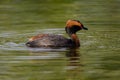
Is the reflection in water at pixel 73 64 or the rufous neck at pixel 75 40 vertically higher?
the reflection in water at pixel 73 64

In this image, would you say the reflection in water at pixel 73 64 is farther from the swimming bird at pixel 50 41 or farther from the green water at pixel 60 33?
the swimming bird at pixel 50 41

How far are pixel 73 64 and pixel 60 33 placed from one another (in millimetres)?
4802

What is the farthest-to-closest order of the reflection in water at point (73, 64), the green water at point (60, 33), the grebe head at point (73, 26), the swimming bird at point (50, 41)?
the grebe head at point (73, 26)
the swimming bird at point (50, 41)
the green water at point (60, 33)
the reflection in water at point (73, 64)

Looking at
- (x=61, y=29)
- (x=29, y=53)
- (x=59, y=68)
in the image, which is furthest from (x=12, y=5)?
(x=59, y=68)

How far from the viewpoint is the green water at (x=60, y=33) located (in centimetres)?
1359

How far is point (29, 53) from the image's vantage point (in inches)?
627

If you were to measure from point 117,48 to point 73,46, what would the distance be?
148 centimetres

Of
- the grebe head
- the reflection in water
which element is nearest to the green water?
the reflection in water

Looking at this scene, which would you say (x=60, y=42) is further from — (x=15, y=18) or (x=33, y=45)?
(x=15, y=18)

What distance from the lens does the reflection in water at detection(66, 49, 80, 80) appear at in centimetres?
1337

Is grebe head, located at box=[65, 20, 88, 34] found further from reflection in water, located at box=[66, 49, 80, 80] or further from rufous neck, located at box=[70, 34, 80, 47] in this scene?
reflection in water, located at box=[66, 49, 80, 80]

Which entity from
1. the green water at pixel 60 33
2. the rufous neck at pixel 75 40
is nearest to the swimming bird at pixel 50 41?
the rufous neck at pixel 75 40

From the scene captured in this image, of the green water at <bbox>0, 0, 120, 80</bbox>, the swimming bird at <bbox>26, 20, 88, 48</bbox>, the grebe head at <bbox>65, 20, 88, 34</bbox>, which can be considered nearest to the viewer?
the green water at <bbox>0, 0, 120, 80</bbox>

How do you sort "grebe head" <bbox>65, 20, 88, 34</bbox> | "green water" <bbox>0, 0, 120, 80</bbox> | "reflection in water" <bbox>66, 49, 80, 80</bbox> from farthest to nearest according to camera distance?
"grebe head" <bbox>65, 20, 88, 34</bbox>, "green water" <bbox>0, 0, 120, 80</bbox>, "reflection in water" <bbox>66, 49, 80, 80</bbox>
